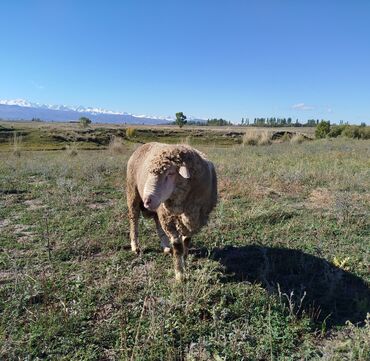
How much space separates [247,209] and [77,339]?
5.15m

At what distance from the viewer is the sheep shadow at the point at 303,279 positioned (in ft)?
13.8

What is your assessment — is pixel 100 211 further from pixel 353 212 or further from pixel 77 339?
pixel 353 212

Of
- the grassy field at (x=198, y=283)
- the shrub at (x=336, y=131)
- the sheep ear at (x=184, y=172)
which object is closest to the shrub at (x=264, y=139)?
the shrub at (x=336, y=131)

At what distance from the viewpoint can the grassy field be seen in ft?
11.6

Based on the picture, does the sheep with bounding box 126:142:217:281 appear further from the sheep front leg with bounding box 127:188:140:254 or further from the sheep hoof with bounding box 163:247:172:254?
the sheep front leg with bounding box 127:188:140:254

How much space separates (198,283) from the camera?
4160 mm

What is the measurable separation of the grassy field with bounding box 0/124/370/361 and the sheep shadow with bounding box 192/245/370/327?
0.06 ft

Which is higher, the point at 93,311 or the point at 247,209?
the point at 247,209

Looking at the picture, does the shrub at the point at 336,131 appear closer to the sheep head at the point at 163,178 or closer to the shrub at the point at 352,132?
the shrub at the point at 352,132

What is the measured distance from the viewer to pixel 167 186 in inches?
181

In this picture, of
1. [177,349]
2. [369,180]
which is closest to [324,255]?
[177,349]

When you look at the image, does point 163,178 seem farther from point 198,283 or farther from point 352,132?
point 352,132

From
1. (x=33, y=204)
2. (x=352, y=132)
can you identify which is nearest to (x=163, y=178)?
(x=33, y=204)

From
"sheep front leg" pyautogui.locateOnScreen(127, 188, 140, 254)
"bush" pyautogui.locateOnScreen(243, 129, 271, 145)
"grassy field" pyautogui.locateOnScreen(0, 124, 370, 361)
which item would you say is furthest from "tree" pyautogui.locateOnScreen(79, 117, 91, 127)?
"sheep front leg" pyautogui.locateOnScreen(127, 188, 140, 254)
